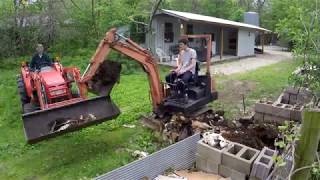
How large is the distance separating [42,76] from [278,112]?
4.97 meters

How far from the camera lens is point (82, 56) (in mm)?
16578

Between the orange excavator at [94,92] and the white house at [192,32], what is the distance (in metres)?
9.44

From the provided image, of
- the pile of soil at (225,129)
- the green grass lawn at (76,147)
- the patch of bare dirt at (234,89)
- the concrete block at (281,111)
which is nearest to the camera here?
the green grass lawn at (76,147)

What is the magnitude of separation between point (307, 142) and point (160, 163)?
2832mm

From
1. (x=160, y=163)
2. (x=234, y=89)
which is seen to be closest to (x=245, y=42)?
(x=234, y=89)

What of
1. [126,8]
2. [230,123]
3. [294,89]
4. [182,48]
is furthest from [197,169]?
[126,8]

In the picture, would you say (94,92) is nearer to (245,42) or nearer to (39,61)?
(39,61)

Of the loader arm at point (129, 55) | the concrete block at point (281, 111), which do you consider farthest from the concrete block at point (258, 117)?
the loader arm at point (129, 55)

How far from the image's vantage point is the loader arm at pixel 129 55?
6.40 meters

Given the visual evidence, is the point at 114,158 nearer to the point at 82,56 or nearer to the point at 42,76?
the point at 42,76

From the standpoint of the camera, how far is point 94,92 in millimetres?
6668

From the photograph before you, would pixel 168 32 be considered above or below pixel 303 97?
above

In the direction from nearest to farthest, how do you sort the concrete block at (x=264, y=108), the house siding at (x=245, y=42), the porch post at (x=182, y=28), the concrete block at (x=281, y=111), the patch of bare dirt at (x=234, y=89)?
the concrete block at (x=281, y=111) < the concrete block at (x=264, y=108) < the patch of bare dirt at (x=234, y=89) < the porch post at (x=182, y=28) < the house siding at (x=245, y=42)

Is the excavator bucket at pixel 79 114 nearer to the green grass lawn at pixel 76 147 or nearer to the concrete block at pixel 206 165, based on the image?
the green grass lawn at pixel 76 147
